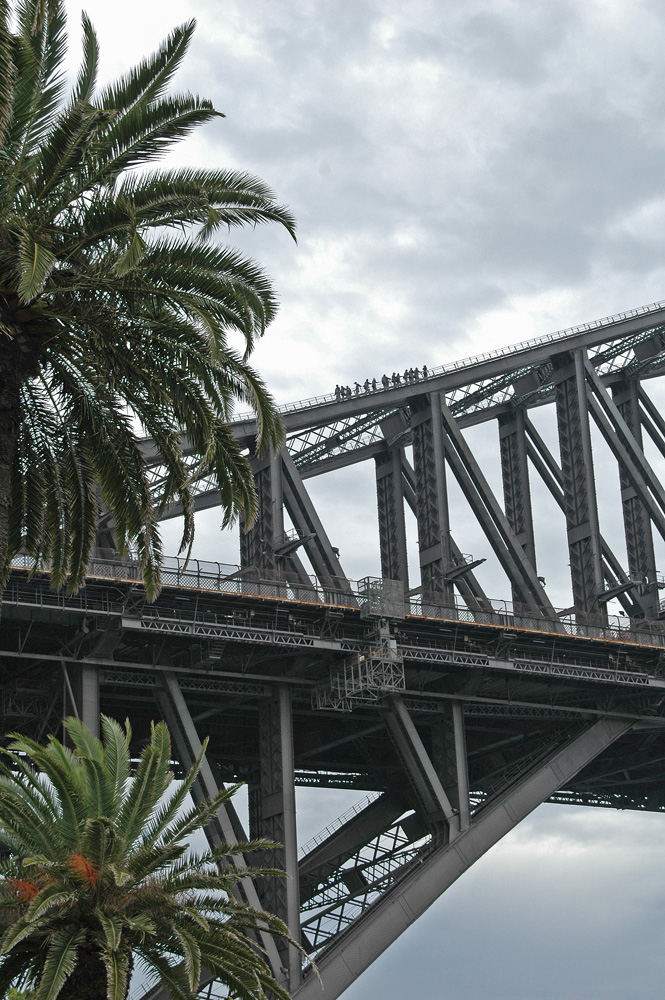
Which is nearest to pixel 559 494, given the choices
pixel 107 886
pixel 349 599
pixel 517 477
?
pixel 517 477

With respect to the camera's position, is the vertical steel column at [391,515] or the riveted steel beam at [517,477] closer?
the vertical steel column at [391,515]

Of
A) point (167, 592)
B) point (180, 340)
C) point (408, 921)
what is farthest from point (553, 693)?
point (180, 340)

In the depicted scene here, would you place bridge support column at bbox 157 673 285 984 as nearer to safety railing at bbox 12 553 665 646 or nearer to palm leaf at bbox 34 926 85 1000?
safety railing at bbox 12 553 665 646

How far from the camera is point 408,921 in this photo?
4900 centimetres

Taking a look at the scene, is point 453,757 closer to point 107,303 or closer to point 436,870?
point 436,870

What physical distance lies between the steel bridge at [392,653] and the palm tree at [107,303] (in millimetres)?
17246

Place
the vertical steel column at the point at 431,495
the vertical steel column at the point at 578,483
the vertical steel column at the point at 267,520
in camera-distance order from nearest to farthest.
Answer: the vertical steel column at the point at 267,520 < the vertical steel column at the point at 431,495 < the vertical steel column at the point at 578,483

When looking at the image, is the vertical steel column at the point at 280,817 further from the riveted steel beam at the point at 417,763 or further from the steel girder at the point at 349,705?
the riveted steel beam at the point at 417,763

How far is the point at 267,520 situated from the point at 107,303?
93.8ft

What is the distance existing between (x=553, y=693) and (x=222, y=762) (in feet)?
47.6

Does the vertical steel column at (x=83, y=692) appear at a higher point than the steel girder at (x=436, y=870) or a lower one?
higher

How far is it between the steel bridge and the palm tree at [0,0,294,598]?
17246mm

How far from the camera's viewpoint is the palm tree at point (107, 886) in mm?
24125

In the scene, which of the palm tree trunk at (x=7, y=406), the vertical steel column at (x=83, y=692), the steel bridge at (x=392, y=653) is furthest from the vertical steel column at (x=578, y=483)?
the palm tree trunk at (x=7, y=406)
